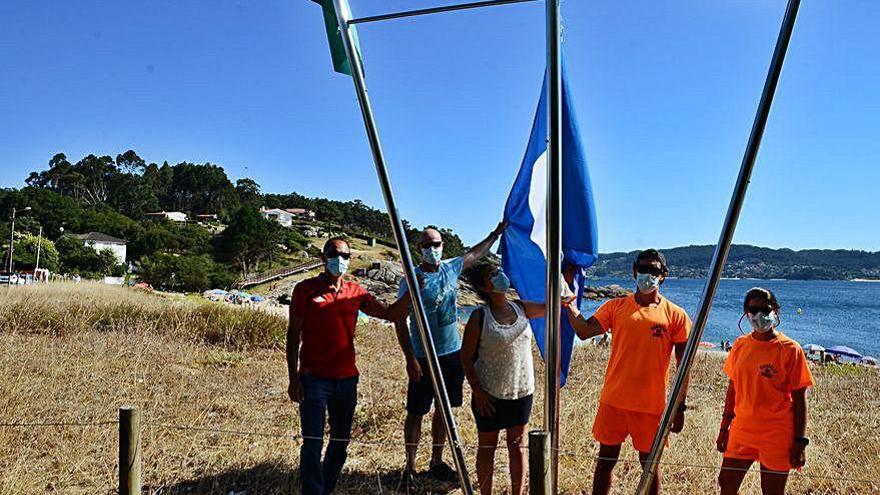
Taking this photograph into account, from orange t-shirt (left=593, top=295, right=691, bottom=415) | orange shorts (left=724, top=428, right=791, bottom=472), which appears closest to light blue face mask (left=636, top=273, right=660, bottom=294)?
orange t-shirt (left=593, top=295, right=691, bottom=415)

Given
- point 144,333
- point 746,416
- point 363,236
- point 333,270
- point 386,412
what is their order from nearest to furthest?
point 746,416, point 333,270, point 386,412, point 144,333, point 363,236

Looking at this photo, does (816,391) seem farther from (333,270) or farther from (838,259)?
(838,259)

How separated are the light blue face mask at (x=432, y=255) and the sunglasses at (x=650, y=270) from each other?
52.1 inches

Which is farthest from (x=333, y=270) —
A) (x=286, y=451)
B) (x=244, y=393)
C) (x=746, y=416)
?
(x=244, y=393)

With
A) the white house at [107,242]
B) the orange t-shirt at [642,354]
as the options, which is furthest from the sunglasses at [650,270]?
the white house at [107,242]

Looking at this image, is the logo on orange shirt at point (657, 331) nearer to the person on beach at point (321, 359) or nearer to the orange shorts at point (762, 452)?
the orange shorts at point (762, 452)

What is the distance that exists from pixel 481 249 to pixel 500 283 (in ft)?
2.46

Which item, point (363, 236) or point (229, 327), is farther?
point (363, 236)

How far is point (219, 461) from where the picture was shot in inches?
190

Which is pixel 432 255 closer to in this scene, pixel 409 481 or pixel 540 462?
pixel 409 481

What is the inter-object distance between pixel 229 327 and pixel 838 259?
7900 inches

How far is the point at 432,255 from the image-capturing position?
14.1 feet

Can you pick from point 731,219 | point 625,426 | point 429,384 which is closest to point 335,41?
point 731,219

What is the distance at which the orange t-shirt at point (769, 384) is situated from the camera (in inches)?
132
